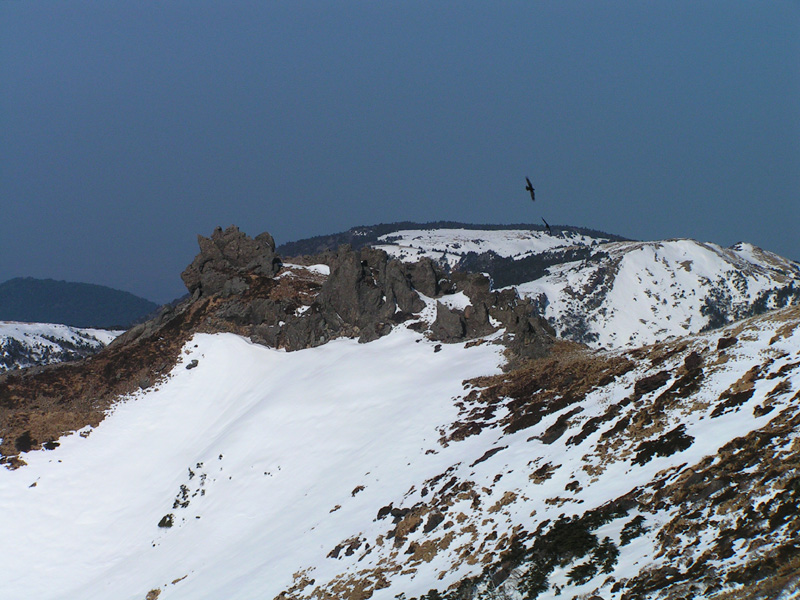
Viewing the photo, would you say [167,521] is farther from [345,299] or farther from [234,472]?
[345,299]

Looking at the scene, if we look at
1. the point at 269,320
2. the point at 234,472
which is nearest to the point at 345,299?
the point at 269,320

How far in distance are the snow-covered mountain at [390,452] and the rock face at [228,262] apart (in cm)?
33

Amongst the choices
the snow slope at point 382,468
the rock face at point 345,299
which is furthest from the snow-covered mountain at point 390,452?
the rock face at point 345,299

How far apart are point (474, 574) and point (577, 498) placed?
4888mm

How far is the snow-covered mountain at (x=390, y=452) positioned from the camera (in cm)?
2062

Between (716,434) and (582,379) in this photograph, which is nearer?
(716,434)

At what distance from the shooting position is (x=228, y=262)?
3063 inches

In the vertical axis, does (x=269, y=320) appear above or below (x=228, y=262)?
below

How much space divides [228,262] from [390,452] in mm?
44058

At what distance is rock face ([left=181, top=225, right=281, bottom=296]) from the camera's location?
7431cm

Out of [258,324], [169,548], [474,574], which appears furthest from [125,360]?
[474,574]

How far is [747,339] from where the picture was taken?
3241cm

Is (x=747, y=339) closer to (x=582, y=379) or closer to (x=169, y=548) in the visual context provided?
(x=582, y=379)

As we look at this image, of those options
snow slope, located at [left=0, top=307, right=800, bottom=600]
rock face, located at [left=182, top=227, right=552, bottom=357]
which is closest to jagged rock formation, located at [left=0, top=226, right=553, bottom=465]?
rock face, located at [left=182, top=227, right=552, bottom=357]
